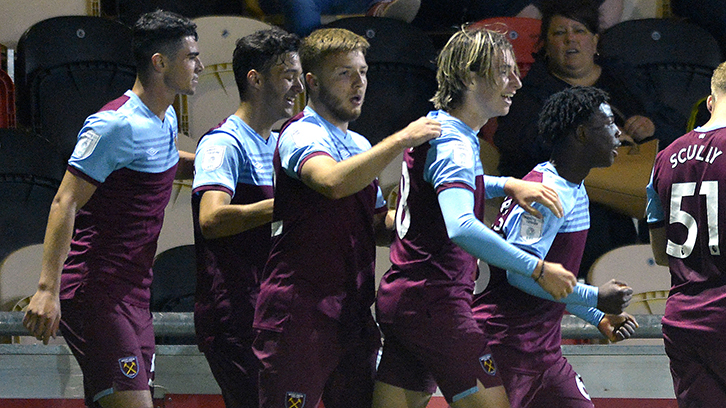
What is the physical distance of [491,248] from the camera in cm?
249

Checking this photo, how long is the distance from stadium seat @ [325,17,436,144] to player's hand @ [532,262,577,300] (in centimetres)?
284

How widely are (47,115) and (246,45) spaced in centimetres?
235

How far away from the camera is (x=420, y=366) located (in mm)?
2752

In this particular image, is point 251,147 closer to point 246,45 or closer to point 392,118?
point 246,45

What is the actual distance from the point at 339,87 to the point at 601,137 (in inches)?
41.6

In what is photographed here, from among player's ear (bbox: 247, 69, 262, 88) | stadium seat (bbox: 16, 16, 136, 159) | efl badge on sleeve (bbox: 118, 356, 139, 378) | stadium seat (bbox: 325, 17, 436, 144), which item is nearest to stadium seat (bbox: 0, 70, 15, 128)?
stadium seat (bbox: 16, 16, 136, 159)

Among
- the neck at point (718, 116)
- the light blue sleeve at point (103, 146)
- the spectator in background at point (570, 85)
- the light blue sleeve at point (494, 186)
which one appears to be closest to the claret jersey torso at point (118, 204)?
the light blue sleeve at point (103, 146)

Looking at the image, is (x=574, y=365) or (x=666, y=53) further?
(x=666, y=53)

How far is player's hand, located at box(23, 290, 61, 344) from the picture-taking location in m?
2.72

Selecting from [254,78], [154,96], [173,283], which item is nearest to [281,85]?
[254,78]

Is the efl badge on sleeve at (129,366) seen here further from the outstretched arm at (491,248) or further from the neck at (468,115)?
the neck at (468,115)

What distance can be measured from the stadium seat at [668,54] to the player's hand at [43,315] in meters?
3.68

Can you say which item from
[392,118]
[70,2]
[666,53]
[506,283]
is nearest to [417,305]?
[506,283]

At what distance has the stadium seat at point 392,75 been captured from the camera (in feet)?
17.3
